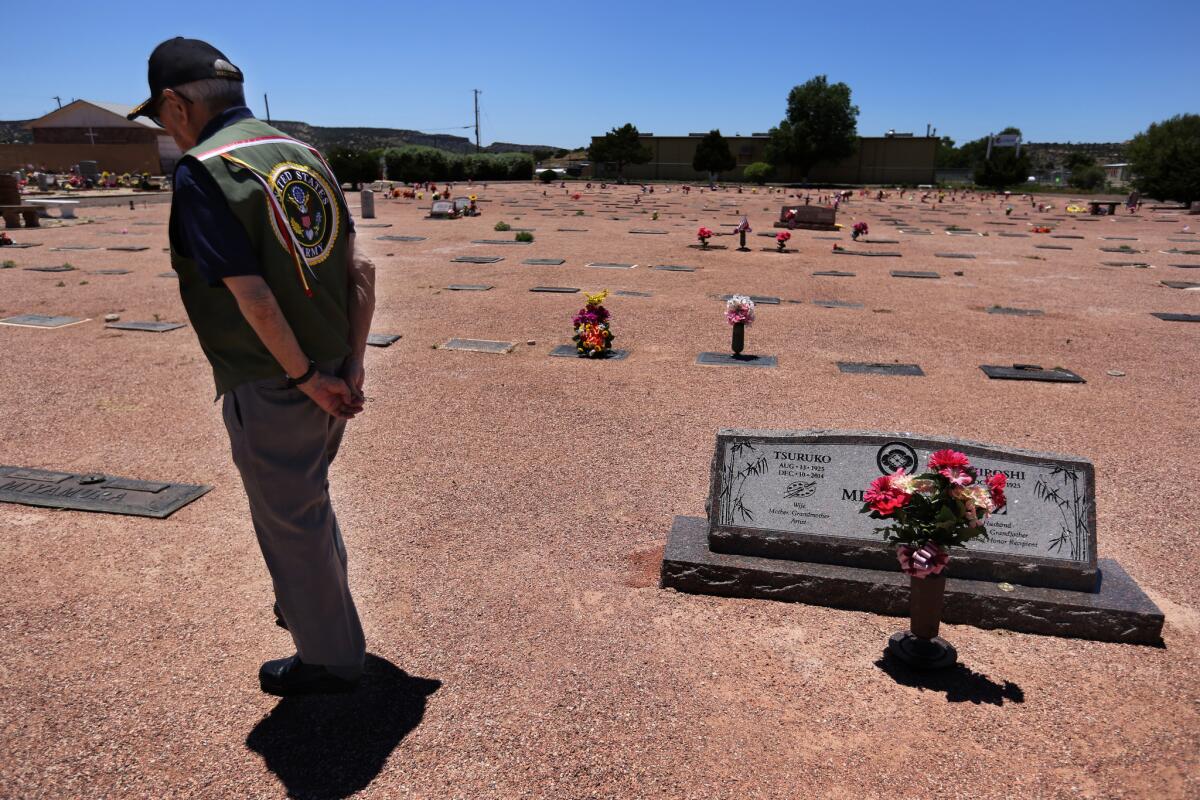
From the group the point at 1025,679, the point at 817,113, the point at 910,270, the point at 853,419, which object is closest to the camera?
the point at 1025,679

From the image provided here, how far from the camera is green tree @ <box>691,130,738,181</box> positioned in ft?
238

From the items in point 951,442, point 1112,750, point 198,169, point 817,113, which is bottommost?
point 1112,750

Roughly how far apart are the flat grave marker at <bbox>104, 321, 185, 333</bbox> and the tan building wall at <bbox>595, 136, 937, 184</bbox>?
6930cm

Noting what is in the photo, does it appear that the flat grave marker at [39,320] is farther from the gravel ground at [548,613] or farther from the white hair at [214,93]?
the white hair at [214,93]

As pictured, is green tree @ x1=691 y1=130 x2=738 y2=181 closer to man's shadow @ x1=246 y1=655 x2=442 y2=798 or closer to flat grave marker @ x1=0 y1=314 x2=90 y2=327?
flat grave marker @ x1=0 y1=314 x2=90 y2=327

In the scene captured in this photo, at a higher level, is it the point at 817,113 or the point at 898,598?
the point at 817,113

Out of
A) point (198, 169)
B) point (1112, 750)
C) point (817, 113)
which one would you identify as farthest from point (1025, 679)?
point (817, 113)

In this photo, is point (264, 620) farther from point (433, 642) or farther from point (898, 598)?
point (898, 598)

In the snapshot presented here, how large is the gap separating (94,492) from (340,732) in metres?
3.11

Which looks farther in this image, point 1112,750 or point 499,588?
point 499,588

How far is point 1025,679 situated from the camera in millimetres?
3307

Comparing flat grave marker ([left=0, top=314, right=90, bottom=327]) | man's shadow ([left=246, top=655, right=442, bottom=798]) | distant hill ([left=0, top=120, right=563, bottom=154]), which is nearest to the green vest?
man's shadow ([left=246, top=655, right=442, bottom=798])

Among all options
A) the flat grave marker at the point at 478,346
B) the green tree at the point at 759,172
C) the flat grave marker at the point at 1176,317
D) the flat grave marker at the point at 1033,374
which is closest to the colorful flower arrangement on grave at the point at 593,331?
the flat grave marker at the point at 478,346

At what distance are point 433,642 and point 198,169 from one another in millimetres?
2198
